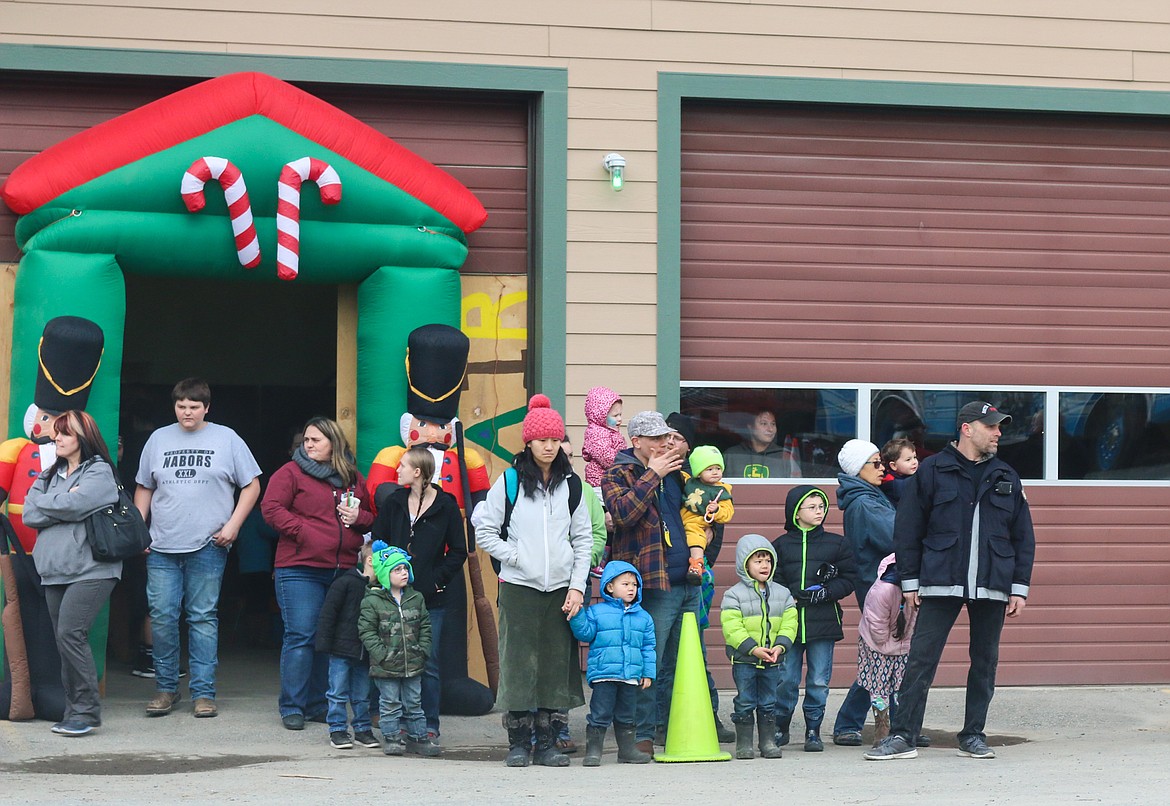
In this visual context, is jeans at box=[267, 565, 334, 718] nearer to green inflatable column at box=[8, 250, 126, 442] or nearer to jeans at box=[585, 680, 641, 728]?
green inflatable column at box=[8, 250, 126, 442]

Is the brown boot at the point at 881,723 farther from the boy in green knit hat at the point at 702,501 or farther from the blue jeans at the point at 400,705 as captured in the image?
the blue jeans at the point at 400,705

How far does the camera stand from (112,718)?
315 inches

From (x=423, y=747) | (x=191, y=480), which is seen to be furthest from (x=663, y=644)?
(x=191, y=480)

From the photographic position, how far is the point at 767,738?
7164mm

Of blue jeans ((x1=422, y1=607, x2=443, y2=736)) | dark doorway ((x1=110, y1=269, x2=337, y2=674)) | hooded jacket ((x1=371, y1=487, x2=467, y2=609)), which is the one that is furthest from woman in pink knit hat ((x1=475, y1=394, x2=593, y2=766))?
dark doorway ((x1=110, y1=269, x2=337, y2=674))

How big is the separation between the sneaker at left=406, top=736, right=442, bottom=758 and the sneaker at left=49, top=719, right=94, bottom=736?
5.54 feet

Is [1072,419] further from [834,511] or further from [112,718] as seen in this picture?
[112,718]

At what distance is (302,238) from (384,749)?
122 inches

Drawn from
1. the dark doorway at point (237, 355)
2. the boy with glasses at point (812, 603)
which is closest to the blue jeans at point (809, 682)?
the boy with glasses at point (812, 603)

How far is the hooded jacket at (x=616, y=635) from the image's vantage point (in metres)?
6.84

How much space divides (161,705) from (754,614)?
10.9ft

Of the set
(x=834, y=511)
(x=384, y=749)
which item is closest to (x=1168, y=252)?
(x=834, y=511)

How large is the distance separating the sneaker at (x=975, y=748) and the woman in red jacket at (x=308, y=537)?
3.30 metres

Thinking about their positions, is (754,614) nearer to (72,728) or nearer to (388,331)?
(388,331)
